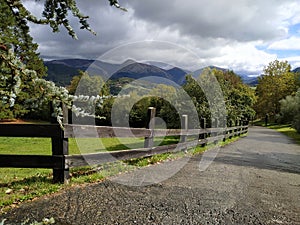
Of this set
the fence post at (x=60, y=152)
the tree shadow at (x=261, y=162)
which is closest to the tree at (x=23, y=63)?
the fence post at (x=60, y=152)

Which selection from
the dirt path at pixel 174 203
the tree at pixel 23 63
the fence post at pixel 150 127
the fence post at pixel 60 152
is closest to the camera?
the tree at pixel 23 63

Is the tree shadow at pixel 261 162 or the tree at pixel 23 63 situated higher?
the tree at pixel 23 63

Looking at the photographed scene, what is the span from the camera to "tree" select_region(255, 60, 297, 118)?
61.1m

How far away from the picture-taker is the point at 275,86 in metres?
62.1

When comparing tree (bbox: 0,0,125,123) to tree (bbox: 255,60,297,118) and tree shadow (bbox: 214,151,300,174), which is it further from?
tree (bbox: 255,60,297,118)

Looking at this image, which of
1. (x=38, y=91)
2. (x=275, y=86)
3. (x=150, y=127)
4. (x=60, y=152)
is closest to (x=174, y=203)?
(x=60, y=152)

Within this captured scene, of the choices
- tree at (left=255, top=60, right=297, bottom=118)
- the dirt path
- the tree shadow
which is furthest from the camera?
tree at (left=255, top=60, right=297, bottom=118)

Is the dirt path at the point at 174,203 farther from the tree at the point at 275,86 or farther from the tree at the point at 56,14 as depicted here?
the tree at the point at 275,86

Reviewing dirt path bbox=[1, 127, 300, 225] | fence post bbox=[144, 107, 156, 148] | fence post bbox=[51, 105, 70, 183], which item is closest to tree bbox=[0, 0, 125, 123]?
dirt path bbox=[1, 127, 300, 225]

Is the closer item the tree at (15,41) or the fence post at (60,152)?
the tree at (15,41)

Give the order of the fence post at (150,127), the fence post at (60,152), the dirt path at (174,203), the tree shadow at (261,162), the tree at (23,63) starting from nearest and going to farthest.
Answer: the tree at (23,63) < the dirt path at (174,203) < the fence post at (60,152) < the fence post at (150,127) < the tree shadow at (261,162)

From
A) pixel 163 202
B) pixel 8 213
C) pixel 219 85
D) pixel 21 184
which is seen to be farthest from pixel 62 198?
pixel 219 85

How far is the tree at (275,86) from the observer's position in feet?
200

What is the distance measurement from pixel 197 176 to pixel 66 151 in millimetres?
2817
